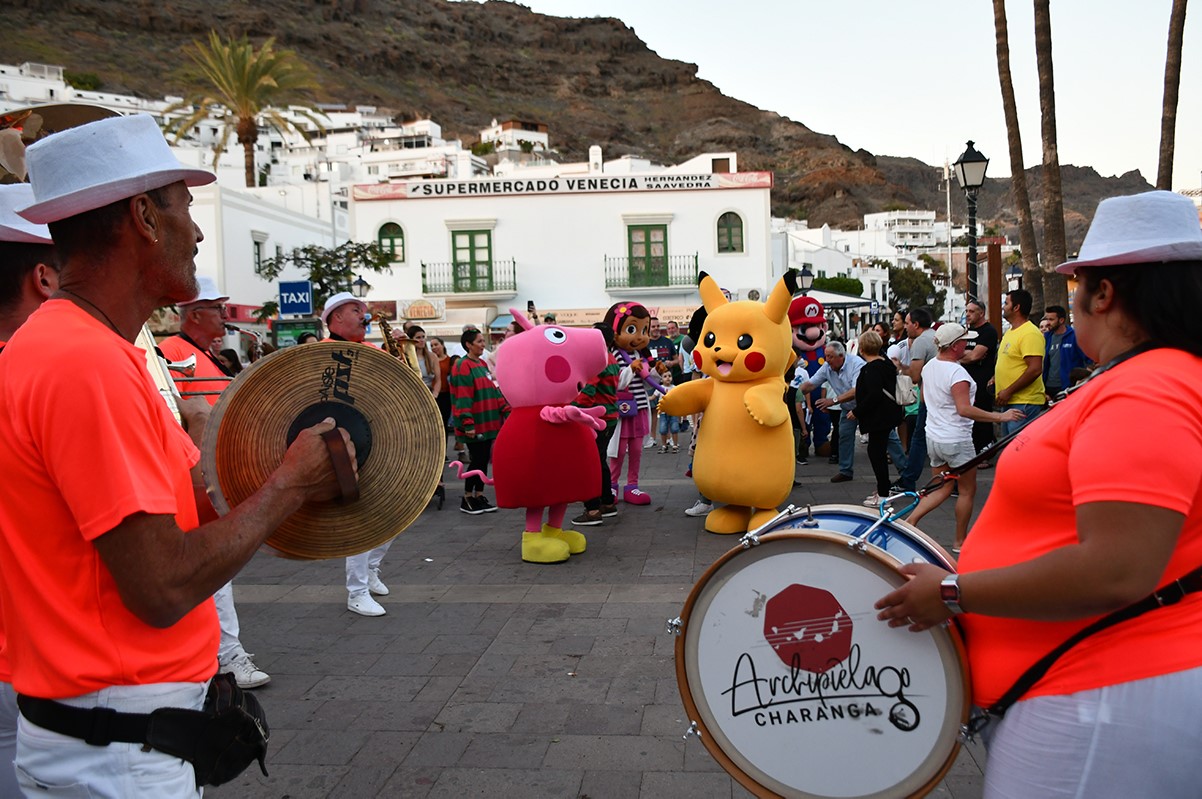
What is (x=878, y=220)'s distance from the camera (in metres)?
111

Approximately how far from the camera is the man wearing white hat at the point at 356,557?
5.45m

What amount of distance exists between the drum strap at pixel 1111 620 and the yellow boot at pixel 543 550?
17.7ft

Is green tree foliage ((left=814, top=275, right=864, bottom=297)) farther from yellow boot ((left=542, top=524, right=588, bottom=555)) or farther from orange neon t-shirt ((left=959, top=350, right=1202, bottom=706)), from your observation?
orange neon t-shirt ((left=959, top=350, right=1202, bottom=706))

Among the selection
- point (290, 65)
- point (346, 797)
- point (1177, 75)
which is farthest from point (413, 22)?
point (346, 797)

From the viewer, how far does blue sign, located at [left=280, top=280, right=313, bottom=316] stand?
14.1 m

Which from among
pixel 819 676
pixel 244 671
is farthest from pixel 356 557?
pixel 819 676

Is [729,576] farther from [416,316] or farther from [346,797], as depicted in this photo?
[416,316]

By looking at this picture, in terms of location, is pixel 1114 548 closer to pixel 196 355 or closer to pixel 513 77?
pixel 196 355

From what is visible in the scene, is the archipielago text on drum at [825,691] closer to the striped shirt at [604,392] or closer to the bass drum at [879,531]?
the bass drum at [879,531]

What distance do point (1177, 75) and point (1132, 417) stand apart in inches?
616

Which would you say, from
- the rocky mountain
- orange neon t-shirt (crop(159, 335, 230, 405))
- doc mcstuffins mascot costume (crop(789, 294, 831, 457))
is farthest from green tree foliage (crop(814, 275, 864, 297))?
the rocky mountain

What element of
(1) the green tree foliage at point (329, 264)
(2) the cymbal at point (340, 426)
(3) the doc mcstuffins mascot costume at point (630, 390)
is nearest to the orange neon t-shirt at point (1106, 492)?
(2) the cymbal at point (340, 426)

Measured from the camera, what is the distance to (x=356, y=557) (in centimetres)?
586

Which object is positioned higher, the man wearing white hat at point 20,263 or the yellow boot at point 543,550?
the man wearing white hat at point 20,263
